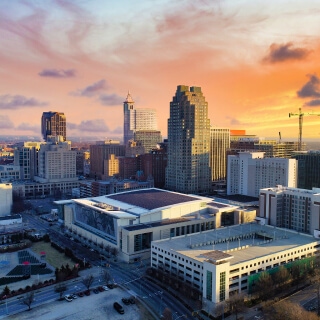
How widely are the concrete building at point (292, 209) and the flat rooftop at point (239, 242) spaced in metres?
2.07

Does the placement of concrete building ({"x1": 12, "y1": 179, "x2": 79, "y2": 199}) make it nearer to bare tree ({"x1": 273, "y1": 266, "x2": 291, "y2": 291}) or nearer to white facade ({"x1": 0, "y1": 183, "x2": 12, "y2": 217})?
white facade ({"x1": 0, "y1": 183, "x2": 12, "y2": 217})

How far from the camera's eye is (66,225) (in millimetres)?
71312

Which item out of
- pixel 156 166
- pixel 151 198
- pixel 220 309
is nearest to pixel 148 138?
pixel 156 166

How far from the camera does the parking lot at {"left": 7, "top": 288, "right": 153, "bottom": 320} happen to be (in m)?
37.2

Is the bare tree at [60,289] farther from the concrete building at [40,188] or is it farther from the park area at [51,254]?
the concrete building at [40,188]

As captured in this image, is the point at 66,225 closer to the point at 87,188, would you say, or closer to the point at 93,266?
the point at 93,266

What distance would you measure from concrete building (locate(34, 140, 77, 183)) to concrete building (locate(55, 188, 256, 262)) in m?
49.6

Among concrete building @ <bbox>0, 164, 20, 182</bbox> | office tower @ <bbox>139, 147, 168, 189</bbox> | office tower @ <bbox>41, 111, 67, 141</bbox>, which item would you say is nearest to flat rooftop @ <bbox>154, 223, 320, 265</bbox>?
office tower @ <bbox>139, 147, 168, 189</bbox>

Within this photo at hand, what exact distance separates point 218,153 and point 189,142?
20373mm

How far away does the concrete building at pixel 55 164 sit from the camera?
4732 inches

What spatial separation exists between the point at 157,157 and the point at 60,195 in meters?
29.3

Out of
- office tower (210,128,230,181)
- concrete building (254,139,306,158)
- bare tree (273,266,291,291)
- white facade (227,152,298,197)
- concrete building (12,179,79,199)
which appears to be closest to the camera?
bare tree (273,266,291,291)

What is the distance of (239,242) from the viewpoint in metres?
49.4

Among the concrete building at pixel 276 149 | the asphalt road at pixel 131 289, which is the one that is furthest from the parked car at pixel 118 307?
the concrete building at pixel 276 149
